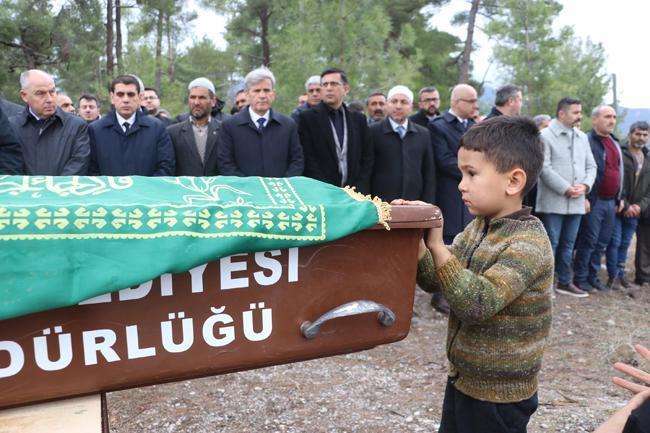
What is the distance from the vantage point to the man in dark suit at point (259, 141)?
12.1 ft

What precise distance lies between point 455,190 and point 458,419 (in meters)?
3.09

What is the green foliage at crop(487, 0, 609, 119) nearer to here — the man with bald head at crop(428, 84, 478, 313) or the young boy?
the man with bald head at crop(428, 84, 478, 313)

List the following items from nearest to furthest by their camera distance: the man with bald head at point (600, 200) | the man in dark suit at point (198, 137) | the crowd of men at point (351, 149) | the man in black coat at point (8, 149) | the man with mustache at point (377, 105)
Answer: the man in black coat at point (8, 149), the crowd of men at point (351, 149), the man in dark suit at point (198, 137), the man with bald head at point (600, 200), the man with mustache at point (377, 105)

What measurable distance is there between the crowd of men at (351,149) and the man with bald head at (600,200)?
0.04 ft

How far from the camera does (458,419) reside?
5.25 feet

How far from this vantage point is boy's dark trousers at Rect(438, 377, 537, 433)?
4.92 feet

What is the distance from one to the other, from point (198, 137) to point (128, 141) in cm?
61

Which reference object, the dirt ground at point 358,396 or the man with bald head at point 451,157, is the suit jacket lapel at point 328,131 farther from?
the dirt ground at point 358,396

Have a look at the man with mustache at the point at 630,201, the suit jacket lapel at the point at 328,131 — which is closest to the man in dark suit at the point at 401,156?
the suit jacket lapel at the point at 328,131

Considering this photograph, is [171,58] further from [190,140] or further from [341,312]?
[341,312]

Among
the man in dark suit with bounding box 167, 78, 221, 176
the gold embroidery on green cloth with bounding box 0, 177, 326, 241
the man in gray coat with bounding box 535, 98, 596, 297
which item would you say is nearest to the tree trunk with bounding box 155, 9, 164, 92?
the man in dark suit with bounding box 167, 78, 221, 176

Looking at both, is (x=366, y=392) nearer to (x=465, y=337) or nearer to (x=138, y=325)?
(x=465, y=337)

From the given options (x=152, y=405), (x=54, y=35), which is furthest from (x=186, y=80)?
(x=152, y=405)

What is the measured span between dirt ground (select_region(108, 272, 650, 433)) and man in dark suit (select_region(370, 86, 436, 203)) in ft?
3.70
